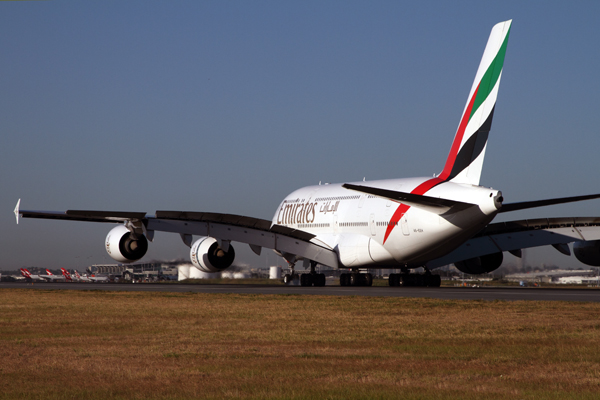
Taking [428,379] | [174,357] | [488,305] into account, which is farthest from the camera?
[488,305]

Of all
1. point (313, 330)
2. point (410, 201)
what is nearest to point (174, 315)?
point (313, 330)

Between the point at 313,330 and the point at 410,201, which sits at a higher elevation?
the point at 410,201

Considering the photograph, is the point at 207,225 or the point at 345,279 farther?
the point at 345,279

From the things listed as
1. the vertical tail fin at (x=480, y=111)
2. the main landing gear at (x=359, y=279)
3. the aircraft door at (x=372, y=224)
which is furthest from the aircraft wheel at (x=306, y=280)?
the vertical tail fin at (x=480, y=111)

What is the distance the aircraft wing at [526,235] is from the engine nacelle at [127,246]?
44.8 feet

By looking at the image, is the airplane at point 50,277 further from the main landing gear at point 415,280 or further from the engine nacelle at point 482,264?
the engine nacelle at point 482,264

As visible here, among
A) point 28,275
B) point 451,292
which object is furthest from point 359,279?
point 28,275

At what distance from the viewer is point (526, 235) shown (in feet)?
113

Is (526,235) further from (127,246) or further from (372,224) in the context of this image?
(127,246)

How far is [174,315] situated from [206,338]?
195 inches

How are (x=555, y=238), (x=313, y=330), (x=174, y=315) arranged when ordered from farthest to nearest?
(x=555, y=238) < (x=174, y=315) < (x=313, y=330)

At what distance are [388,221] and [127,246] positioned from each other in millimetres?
11787

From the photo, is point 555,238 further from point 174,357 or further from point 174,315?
point 174,357

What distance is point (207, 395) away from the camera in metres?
7.91
